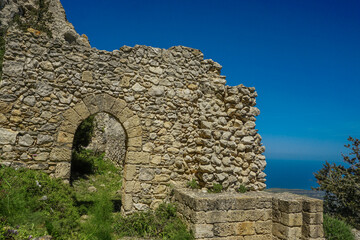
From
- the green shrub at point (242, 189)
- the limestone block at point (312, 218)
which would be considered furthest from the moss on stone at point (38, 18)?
the limestone block at point (312, 218)

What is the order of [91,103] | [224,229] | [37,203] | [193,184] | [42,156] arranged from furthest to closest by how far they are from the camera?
[193,184], [91,103], [42,156], [224,229], [37,203]

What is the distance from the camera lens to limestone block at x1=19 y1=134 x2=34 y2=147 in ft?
16.1

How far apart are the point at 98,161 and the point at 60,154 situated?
7.38 meters

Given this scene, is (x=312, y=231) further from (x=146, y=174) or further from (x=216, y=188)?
(x=146, y=174)

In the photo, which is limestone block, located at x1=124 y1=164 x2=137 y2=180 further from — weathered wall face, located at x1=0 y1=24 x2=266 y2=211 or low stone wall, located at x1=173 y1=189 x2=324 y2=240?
low stone wall, located at x1=173 y1=189 x2=324 y2=240

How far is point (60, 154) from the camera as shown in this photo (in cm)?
515

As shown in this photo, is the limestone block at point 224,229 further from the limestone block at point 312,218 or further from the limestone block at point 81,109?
the limestone block at point 81,109

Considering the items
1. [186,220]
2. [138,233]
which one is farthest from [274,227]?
[138,233]

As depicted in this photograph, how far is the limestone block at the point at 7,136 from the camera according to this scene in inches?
188

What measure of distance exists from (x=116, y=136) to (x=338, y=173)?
10.2 metres

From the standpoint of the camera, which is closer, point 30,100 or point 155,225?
point 30,100

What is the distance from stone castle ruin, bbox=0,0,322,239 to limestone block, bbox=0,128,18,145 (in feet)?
0.05

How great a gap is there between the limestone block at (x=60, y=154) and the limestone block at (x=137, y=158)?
121 cm

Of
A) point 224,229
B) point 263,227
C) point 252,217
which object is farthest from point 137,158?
point 263,227
